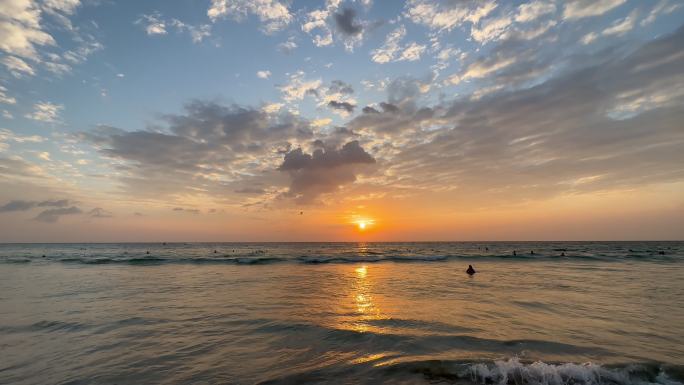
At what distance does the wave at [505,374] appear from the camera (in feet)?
26.5

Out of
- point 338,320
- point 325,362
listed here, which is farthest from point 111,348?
point 338,320

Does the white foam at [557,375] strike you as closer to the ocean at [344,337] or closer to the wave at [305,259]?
the ocean at [344,337]

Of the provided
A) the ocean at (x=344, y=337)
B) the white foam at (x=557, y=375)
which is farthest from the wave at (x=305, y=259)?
the white foam at (x=557, y=375)

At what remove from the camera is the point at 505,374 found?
8234 millimetres

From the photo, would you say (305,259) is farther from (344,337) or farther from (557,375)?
(557,375)

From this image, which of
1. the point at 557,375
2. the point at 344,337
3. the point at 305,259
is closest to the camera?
the point at 557,375

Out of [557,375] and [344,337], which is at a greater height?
[557,375]

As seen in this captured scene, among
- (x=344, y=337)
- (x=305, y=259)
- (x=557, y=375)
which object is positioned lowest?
(x=344, y=337)

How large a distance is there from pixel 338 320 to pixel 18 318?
14.5 meters

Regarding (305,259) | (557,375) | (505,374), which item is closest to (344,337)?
(505,374)

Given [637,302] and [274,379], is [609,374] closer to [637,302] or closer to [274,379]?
[274,379]

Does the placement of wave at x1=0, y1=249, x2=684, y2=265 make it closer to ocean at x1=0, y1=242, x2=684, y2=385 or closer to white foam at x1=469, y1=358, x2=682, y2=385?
ocean at x1=0, y1=242, x2=684, y2=385

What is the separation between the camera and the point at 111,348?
35.7 feet

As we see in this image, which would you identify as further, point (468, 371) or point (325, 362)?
point (325, 362)
